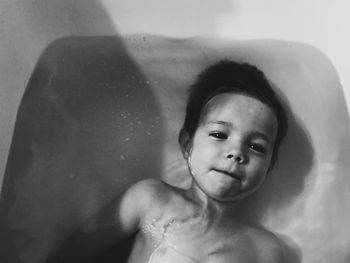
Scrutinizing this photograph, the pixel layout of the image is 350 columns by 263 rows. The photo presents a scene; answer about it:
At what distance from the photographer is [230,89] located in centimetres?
94

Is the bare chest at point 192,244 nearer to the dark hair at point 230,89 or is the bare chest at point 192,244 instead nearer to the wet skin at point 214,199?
the wet skin at point 214,199

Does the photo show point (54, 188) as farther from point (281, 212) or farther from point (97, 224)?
point (281, 212)

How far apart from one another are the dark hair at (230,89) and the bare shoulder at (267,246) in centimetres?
11

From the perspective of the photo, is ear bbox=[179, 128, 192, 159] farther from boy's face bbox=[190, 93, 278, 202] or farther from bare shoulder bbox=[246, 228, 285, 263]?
bare shoulder bbox=[246, 228, 285, 263]

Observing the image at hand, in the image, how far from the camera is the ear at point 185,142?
948 mm

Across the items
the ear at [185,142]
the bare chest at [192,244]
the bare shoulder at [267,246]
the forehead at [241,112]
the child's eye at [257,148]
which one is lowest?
the bare shoulder at [267,246]

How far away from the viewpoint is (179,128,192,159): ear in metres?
0.95

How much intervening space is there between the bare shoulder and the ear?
0.50ft

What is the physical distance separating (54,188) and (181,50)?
30 centimetres

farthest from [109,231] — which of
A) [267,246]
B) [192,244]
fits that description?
[267,246]

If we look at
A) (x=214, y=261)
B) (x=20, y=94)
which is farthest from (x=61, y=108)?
(x=214, y=261)

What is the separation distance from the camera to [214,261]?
0.87 m

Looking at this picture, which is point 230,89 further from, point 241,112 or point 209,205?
point 209,205

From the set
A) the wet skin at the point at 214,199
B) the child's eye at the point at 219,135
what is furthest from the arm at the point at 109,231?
the child's eye at the point at 219,135
